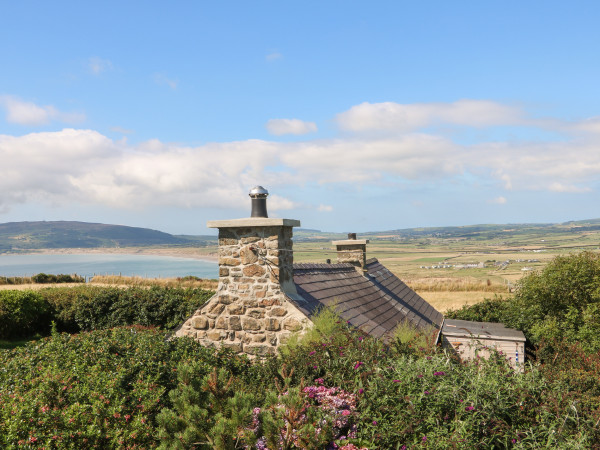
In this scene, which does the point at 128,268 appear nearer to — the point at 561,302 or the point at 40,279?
the point at 40,279

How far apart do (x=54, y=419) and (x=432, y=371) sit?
450 centimetres

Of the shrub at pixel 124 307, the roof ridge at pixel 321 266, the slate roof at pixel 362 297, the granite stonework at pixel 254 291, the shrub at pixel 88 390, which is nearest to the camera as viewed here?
the shrub at pixel 88 390

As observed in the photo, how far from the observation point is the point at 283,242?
7.85 m

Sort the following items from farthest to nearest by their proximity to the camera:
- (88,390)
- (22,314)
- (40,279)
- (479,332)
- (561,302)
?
1. (40,279)
2. (22,314)
3. (561,302)
4. (479,332)
5. (88,390)

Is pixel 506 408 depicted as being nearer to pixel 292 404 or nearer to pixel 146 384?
pixel 292 404

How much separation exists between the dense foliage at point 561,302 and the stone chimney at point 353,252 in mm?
5356

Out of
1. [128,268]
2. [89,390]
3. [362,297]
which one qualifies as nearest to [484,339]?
[362,297]

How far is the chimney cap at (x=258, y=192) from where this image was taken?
320 inches

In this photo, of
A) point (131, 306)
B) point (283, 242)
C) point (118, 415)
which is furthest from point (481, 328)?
point (131, 306)

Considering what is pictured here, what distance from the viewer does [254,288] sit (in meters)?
7.74

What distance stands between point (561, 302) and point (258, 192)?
11371 millimetres

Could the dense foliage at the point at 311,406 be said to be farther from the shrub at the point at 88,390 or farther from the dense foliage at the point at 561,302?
the dense foliage at the point at 561,302

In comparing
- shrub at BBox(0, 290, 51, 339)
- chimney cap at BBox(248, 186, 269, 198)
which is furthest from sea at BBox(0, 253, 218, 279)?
chimney cap at BBox(248, 186, 269, 198)

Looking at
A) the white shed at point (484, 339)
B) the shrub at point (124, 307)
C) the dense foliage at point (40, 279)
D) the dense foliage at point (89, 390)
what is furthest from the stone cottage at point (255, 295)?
the dense foliage at point (40, 279)
